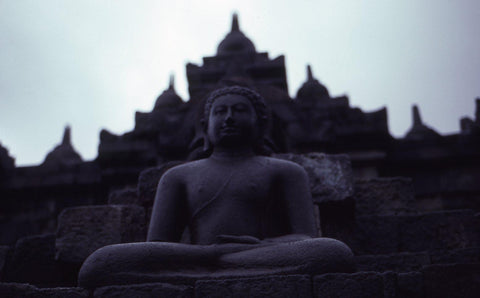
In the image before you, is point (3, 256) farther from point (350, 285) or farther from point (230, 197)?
point (350, 285)

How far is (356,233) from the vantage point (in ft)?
16.9

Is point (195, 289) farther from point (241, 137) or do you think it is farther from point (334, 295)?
point (241, 137)

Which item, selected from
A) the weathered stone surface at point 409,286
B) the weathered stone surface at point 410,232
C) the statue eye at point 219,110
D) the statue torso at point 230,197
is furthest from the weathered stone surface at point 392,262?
the statue eye at point 219,110

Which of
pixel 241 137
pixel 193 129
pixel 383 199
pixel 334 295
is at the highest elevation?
pixel 193 129

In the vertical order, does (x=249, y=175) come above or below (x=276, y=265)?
above

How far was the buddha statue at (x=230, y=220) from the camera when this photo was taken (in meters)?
3.06

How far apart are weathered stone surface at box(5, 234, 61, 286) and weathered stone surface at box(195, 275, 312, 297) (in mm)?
2901

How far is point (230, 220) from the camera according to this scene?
3.83 meters

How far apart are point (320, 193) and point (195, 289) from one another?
2705 millimetres

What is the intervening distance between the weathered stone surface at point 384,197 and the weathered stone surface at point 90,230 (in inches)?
107

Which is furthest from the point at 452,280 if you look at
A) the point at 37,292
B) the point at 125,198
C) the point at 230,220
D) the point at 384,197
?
the point at 125,198

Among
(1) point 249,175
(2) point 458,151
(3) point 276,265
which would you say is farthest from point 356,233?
(2) point 458,151

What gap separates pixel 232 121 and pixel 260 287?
1935mm

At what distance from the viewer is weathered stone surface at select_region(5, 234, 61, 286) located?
5.07 metres
